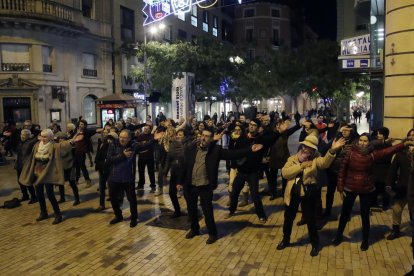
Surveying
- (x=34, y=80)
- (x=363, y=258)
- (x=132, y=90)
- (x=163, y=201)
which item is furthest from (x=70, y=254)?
(x=132, y=90)

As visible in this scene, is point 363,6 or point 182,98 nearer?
point 363,6

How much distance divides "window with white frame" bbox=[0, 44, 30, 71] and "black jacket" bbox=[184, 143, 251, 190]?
18.8 meters

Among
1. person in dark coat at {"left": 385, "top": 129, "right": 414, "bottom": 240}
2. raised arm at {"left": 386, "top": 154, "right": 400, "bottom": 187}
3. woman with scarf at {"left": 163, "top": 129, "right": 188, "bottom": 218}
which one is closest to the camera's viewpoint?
person in dark coat at {"left": 385, "top": 129, "right": 414, "bottom": 240}

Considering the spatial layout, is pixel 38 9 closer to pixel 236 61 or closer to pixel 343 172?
pixel 236 61

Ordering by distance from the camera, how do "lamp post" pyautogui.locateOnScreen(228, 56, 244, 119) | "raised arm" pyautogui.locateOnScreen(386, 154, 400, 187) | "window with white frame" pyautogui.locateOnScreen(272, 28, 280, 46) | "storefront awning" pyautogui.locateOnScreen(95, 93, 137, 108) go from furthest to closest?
"window with white frame" pyautogui.locateOnScreen(272, 28, 280, 46) → "lamp post" pyautogui.locateOnScreen(228, 56, 244, 119) → "storefront awning" pyautogui.locateOnScreen(95, 93, 137, 108) → "raised arm" pyautogui.locateOnScreen(386, 154, 400, 187)

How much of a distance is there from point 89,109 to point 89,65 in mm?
2788

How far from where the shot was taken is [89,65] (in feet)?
87.4

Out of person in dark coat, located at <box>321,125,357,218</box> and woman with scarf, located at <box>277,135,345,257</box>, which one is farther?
person in dark coat, located at <box>321,125,357,218</box>

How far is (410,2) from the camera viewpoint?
9.20 m

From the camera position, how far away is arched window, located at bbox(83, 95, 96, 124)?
87.0ft

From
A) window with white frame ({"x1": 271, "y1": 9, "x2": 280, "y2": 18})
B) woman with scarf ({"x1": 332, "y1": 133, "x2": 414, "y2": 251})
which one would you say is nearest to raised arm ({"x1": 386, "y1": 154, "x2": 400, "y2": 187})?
woman with scarf ({"x1": 332, "y1": 133, "x2": 414, "y2": 251})

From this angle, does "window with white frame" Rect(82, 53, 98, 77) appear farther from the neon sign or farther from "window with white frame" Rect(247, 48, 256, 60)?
"window with white frame" Rect(247, 48, 256, 60)

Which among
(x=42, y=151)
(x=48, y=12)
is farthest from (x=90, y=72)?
(x=42, y=151)

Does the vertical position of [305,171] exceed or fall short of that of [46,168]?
it exceeds it
